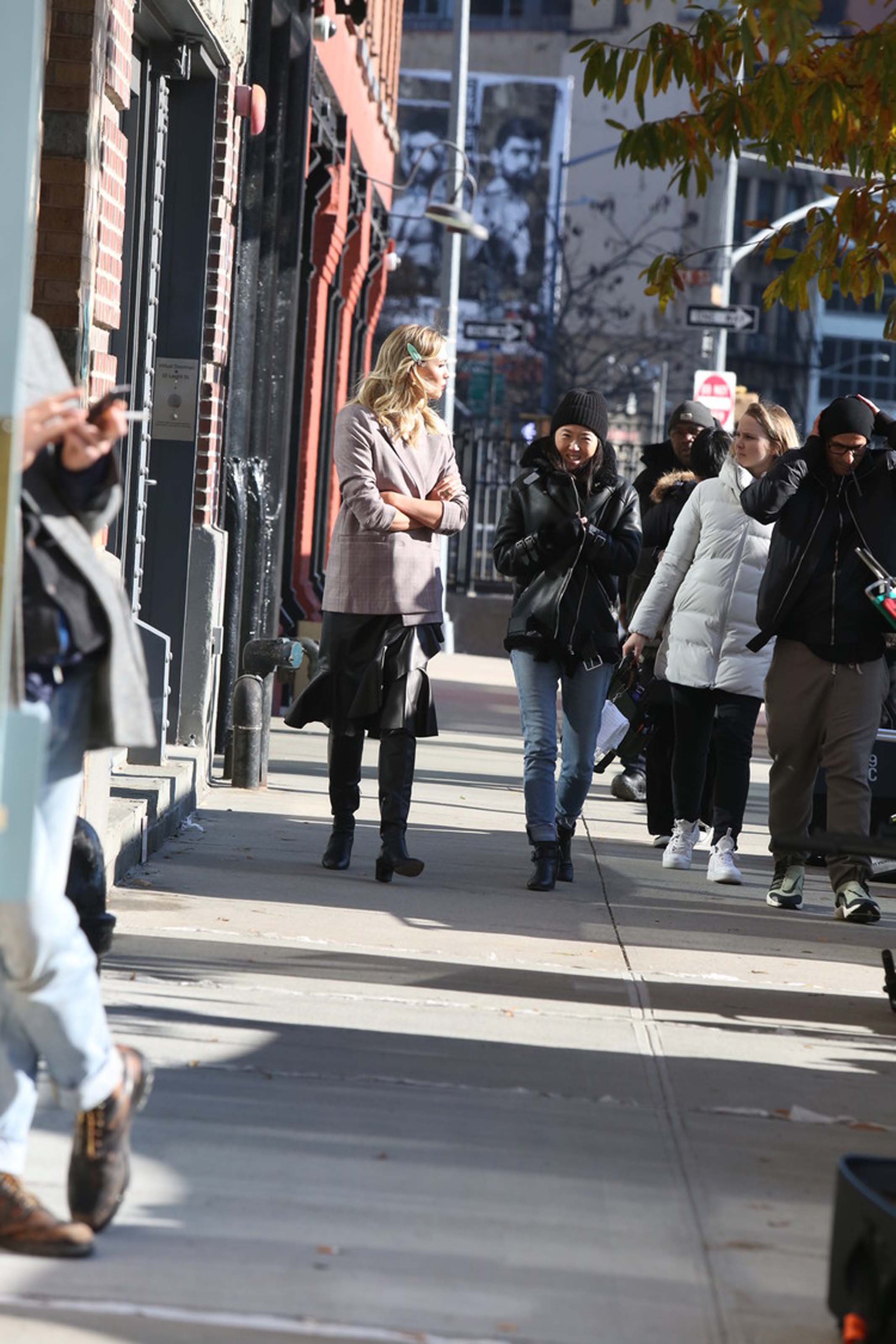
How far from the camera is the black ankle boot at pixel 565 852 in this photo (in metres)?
8.37

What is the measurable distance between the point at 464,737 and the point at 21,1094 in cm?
1099

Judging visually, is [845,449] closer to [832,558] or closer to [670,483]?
[832,558]

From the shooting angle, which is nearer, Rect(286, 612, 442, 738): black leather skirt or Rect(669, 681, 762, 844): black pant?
Rect(286, 612, 442, 738): black leather skirt

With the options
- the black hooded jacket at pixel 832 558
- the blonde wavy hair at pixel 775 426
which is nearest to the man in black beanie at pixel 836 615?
the black hooded jacket at pixel 832 558

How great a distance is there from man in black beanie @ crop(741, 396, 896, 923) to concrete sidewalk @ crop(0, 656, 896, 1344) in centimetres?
60

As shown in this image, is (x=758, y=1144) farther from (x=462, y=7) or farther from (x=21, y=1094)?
(x=462, y=7)

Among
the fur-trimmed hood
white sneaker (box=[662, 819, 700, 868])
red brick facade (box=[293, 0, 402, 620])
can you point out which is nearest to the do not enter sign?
red brick facade (box=[293, 0, 402, 620])

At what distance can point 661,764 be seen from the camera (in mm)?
9750

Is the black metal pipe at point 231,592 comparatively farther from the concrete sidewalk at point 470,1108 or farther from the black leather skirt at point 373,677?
the black leather skirt at point 373,677

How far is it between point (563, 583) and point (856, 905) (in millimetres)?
1755

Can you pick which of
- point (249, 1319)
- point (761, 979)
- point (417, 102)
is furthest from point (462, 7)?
point (417, 102)

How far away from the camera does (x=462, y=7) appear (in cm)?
2267

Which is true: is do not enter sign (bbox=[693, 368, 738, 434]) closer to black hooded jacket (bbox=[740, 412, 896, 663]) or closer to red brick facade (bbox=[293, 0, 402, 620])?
red brick facade (bbox=[293, 0, 402, 620])

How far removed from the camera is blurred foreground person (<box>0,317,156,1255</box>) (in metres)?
3.52
